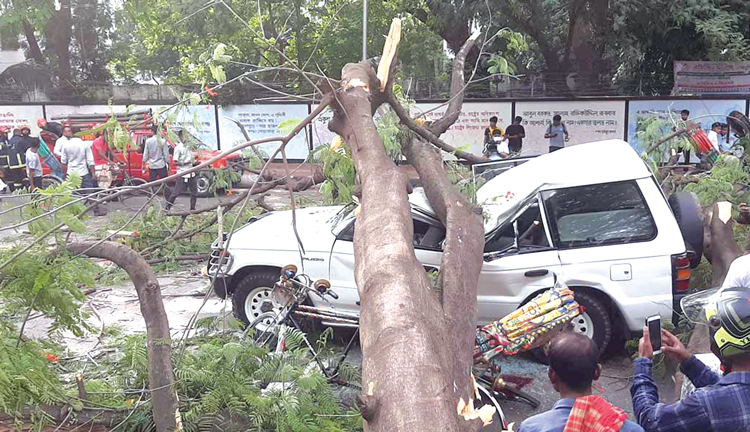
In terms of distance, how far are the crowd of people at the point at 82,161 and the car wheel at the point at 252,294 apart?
5.18 m

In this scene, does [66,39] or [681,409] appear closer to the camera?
[681,409]

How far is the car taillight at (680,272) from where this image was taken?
18.5 feet

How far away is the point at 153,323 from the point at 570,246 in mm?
3763

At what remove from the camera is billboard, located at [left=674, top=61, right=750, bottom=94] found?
17094 mm

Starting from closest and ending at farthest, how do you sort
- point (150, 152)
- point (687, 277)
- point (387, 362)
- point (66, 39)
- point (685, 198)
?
point (387, 362), point (687, 277), point (685, 198), point (150, 152), point (66, 39)

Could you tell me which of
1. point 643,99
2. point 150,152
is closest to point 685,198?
point 150,152

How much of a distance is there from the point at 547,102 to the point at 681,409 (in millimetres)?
16510

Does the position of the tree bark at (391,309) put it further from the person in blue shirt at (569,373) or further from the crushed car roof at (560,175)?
the crushed car roof at (560,175)

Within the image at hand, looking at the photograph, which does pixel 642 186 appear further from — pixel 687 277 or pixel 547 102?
pixel 547 102

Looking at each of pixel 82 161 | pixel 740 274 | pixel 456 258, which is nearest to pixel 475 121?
pixel 82 161

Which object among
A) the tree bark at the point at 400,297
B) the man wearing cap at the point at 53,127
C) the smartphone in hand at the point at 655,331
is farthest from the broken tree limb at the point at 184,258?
the man wearing cap at the point at 53,127

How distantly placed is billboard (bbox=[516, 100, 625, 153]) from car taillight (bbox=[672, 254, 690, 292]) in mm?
→ 12426

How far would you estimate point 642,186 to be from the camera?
5.87 metres

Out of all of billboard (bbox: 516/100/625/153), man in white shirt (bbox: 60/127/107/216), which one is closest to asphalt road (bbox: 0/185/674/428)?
man in white shirt (bbox: 60/127/107/216)
